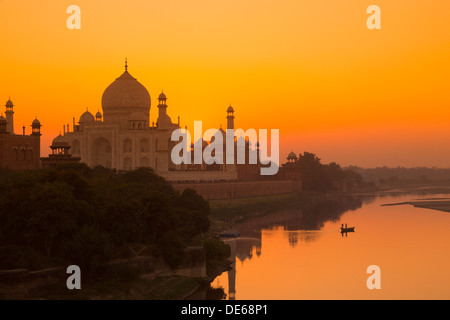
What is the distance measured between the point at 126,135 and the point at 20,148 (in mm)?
15567

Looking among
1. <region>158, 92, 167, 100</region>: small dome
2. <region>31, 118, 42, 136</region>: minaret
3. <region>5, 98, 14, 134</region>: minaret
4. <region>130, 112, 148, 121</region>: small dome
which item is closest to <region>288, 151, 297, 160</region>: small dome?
<region>158, 92, 167, 100</region>: small dome

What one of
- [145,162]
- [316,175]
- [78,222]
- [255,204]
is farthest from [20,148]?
[316,175]

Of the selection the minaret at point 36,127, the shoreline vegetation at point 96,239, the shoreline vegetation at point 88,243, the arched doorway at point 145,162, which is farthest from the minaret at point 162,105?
the shoreline vegetation at point 88,243

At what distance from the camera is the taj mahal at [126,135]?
56.7m

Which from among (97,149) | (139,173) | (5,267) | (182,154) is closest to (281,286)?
(5,267)

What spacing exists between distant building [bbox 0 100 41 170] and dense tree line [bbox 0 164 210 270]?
45.3ft

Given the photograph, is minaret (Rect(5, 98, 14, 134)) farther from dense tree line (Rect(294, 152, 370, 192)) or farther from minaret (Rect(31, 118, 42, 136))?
dense tree line (Rect(294, 152, 370, 192))

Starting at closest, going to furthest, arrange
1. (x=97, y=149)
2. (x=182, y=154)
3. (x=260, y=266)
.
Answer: (x=260, y=266) → (x=97, y=149) → (x=182, y=154)

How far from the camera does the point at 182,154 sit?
66.7 meters

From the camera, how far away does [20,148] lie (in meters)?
43.1

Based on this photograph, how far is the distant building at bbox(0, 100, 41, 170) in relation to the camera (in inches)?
1649
